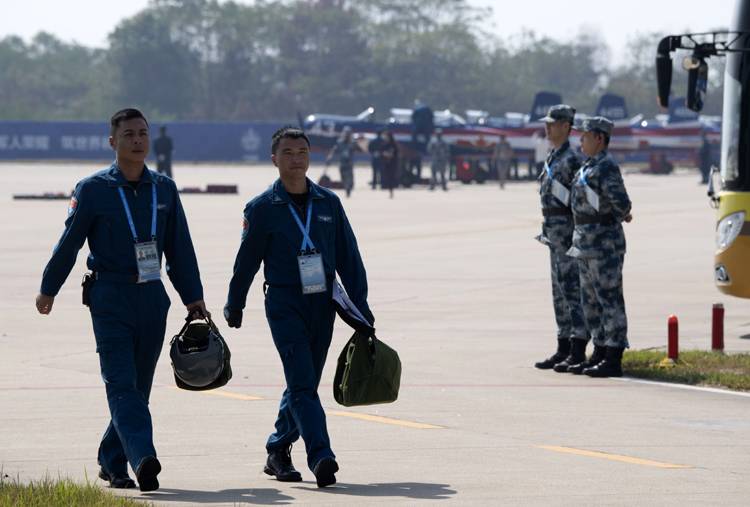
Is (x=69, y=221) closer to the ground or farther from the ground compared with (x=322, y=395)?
farther from the ground

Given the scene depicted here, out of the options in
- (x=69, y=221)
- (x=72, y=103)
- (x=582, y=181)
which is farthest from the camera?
(x=72, y=103)

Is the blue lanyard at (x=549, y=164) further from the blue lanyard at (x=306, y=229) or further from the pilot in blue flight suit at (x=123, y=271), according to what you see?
the pilot in blue flight suit at (x=123, y=271)

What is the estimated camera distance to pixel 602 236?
40.8ft

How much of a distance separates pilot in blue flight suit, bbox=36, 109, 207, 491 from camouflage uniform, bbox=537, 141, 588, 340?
511 cm

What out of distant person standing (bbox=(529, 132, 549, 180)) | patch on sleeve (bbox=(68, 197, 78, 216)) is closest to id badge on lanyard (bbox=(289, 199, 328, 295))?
patch on sleeve (bbox=(68, 197, 78, 216))

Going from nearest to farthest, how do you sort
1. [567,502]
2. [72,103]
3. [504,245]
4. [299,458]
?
[567,502]
[299,458]
[504,245]
[72,103]

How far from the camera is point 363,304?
27.6 feet

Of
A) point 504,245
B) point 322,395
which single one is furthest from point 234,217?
point 322,395

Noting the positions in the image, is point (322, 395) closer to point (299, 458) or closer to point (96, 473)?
point (299, 458)

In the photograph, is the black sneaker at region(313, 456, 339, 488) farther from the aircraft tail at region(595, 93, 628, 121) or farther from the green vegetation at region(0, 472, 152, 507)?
the aircraft tail at region(595, 93, 628, 121)

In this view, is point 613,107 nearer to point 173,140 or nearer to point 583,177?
point 173,140

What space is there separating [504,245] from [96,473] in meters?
19.7

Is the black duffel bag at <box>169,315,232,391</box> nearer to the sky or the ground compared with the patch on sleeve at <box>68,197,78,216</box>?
nearer to the ground

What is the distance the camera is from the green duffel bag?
27.0 ft
